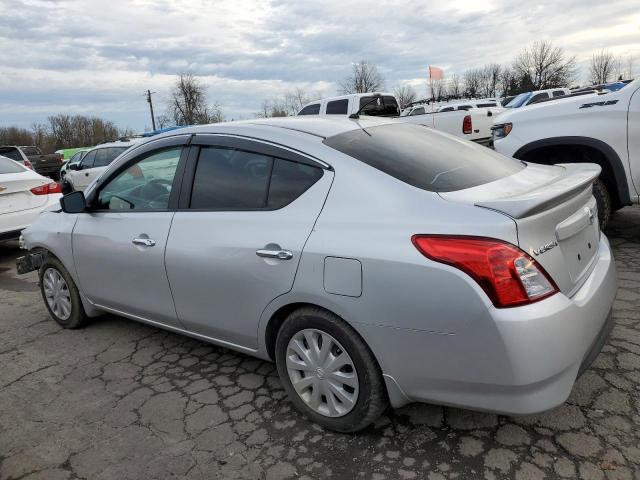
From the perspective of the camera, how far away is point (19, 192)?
Answer: 6.88 meters

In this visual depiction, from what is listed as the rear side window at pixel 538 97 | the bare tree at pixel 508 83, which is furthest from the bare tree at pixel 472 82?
the rear side window at pixel 538 97

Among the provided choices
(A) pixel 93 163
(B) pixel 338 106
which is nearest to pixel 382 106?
(B) pixel 338 106

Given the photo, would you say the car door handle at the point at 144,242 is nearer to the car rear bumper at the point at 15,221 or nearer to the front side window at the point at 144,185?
the front side window at the point at 144,185

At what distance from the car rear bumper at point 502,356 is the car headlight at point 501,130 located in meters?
3.53

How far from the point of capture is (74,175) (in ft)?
48.8

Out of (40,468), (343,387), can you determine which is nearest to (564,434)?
(343,387)

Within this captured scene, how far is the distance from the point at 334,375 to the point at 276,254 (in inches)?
25.5

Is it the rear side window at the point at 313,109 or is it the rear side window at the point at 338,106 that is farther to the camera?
the rear side window at the point at 313,109

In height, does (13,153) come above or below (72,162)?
above

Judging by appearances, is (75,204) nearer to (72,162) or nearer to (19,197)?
(19,197)

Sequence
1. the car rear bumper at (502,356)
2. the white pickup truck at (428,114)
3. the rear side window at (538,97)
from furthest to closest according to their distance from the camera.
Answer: the rear side window at (538,97) → the white pickup truck at (428,114) → the car rear bumper at (502,356)

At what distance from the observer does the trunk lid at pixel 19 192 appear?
6.70m

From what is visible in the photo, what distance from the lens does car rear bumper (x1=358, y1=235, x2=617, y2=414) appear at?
6.20ft

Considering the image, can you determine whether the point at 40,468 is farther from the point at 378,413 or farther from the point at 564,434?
the point at 564,434
